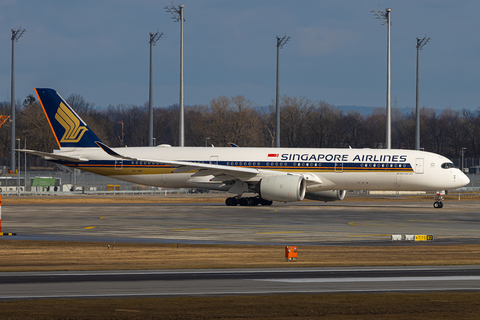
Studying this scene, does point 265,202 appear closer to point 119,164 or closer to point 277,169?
point 277,169

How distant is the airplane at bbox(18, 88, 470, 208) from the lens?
134ft

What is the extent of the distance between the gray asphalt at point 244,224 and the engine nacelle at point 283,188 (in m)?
0.87

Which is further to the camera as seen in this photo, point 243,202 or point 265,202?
point 265,202

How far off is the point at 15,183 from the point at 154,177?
3041 centimetres

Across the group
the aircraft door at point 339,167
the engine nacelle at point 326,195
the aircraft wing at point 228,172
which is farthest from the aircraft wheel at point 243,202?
the aircraft door at point 339,167

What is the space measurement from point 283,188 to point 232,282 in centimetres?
2498

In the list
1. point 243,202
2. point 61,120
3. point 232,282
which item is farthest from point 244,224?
point 61,120

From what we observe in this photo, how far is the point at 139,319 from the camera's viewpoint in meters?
10.6

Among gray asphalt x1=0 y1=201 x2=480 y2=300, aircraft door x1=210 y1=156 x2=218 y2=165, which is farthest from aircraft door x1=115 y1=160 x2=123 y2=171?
aircraft door x1=210 y1=156 x2=218 y2=165

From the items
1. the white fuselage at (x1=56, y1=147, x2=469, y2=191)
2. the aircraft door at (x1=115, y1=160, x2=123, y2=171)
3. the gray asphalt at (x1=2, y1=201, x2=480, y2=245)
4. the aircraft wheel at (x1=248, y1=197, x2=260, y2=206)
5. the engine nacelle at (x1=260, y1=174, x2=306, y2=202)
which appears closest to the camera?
the gray asphalt at (x1=2, y1=201, x2=480, y2=245)

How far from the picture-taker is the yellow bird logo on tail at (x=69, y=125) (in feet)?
150

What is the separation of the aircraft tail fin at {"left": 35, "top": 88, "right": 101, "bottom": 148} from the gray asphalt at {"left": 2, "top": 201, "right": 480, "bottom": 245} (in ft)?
23.5

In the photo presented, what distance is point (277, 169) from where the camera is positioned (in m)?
42.5

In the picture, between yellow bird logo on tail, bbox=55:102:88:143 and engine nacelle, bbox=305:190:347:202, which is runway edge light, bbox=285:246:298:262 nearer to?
engine nacelle, bbox=305:190:347:202
